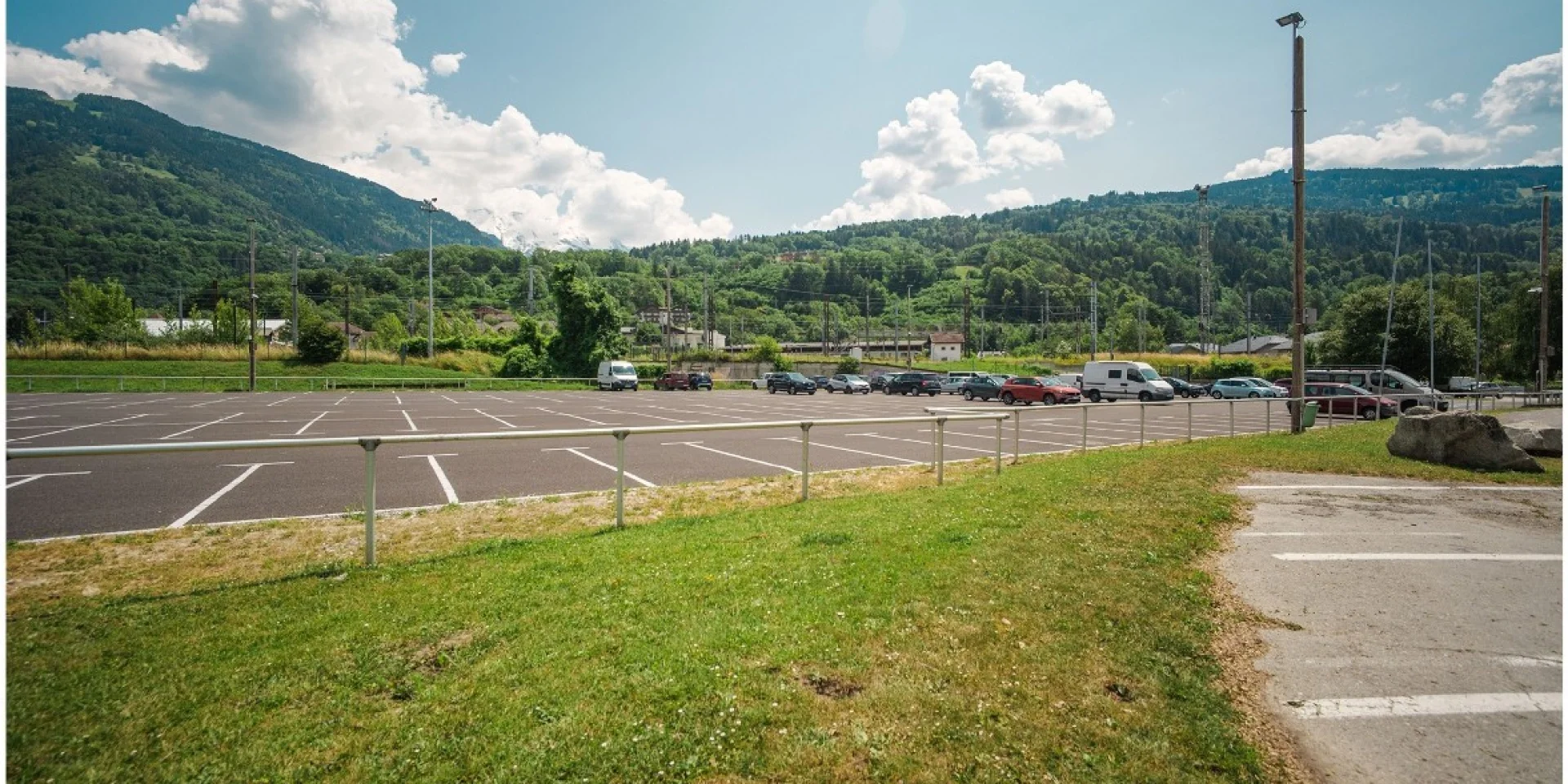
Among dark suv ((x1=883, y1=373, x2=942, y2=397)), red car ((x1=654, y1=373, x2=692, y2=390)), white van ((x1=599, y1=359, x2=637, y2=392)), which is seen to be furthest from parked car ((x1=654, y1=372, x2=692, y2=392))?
dark suv ((x1=883, y1=373, x2=942, y2=397))

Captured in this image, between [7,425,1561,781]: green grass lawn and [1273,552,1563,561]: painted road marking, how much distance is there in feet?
4.41

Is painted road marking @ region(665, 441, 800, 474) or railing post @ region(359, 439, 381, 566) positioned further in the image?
painted road marking @ region(665, 441, 800, 474)

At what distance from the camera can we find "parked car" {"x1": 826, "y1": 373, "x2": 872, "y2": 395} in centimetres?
5575

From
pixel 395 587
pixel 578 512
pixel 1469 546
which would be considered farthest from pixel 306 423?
pixel 1469 546

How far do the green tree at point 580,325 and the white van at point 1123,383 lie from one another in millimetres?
41934

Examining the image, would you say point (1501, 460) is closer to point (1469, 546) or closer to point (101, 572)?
point (1469, 546)

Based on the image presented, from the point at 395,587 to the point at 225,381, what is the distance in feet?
170

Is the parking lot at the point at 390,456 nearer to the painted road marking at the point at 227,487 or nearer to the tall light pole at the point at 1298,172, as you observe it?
the painted road marking at the point at 227,487

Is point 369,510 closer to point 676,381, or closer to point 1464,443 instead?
point 1464,443

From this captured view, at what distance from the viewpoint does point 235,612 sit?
4.15 m

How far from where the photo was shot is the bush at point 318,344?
54.6m

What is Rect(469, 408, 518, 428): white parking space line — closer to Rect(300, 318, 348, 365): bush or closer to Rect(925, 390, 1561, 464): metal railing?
Rect(925, 390, 1561, 464): metal railing

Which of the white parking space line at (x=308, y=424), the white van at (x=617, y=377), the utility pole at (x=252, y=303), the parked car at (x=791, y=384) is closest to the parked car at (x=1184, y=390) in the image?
the parked car at (x=791, y=384)

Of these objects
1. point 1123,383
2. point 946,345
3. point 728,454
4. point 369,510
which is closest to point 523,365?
point 1123,383
